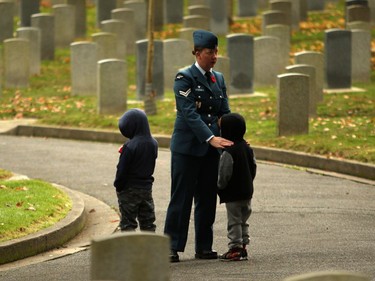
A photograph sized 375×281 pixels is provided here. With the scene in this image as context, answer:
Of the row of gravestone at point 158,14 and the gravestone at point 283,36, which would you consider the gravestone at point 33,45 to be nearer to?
the row of gravestone at point 158,14

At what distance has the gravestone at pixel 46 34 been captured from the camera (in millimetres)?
27703

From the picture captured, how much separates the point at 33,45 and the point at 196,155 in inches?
614

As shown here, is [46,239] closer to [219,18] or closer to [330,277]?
[330,277]

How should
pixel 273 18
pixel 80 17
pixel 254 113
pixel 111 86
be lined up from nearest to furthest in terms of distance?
pixel 254 113 → pixel 111 86 → pixel 273 18 → pixel 80 17

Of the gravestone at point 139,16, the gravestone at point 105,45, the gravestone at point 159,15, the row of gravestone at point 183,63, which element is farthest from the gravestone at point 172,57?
the gravestone at point 159,15

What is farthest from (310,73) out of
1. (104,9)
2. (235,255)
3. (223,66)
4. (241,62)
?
(104,9)

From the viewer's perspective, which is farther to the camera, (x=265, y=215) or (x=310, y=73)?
(x=310, y=73)

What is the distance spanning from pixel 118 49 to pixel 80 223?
14475mm

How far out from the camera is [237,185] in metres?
10.6

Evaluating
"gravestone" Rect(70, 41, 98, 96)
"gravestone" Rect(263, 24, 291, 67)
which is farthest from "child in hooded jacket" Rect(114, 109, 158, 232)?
"gravestone" Rect(263, 24, 291, 67)

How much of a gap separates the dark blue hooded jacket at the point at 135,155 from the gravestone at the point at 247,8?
79.6 ft

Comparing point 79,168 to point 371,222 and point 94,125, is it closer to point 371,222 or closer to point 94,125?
point 94,125

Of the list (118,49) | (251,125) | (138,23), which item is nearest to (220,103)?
(251,125)

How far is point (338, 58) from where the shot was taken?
23047 mm
